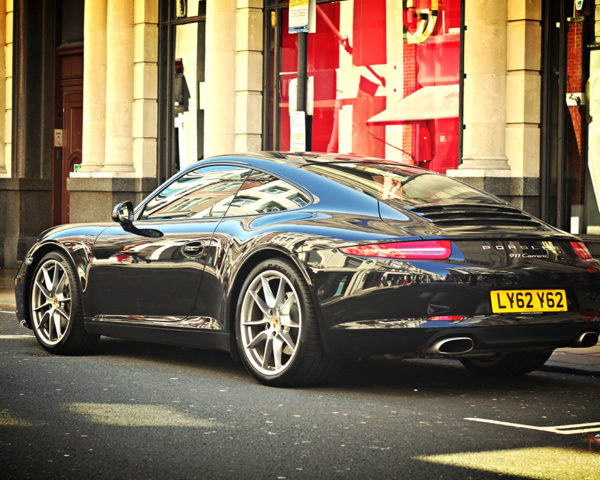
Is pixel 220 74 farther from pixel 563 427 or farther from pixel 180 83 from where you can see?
pixel 563 427

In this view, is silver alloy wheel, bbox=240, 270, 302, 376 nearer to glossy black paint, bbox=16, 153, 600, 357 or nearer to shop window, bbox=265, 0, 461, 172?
glossy black paint, bbox=16, 153, 600, 357

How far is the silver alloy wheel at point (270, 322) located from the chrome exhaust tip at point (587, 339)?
62.1 inches

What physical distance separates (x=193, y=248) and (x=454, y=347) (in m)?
1.91

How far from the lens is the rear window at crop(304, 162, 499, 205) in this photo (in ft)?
22.7

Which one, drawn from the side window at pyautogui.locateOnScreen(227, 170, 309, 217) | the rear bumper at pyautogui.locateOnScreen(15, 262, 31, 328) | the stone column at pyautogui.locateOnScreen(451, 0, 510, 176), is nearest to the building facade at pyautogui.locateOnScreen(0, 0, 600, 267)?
the stone column at pyautogui.locateOnScreen(451, 0, 510, 176)

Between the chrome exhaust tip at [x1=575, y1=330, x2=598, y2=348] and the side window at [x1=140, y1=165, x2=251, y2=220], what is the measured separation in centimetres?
233

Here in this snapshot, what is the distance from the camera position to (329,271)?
6.48m

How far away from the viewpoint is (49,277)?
8.62m

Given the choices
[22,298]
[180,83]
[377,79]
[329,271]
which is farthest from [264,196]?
[180,83]

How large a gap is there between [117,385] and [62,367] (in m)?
0.94

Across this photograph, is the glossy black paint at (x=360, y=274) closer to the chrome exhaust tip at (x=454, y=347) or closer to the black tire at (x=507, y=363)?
the chrome exhaust tip at (x=454, y=347)

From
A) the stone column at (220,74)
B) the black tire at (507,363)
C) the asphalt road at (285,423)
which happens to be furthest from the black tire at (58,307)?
the stone column at (220,74)

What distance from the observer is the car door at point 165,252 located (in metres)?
7.45

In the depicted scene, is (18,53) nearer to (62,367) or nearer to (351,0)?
(351,0)
